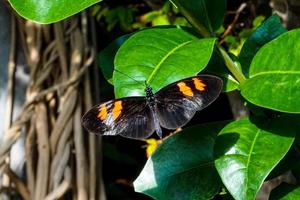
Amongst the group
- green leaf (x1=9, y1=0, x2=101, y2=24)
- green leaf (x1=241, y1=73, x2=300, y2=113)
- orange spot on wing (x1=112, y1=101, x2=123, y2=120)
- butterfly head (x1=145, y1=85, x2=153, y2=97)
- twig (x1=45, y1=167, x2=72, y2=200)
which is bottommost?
twig (x1=45, y1=167, x2=72, y2=200)

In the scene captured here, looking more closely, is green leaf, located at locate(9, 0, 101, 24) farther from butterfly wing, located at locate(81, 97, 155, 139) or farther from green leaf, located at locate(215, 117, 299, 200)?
green leaf, located at locate(215, 117, 299, 200)

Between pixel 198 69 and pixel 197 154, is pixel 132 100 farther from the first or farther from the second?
pixel 197 154

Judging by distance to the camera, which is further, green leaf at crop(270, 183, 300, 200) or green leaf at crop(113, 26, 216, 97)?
green leaf at crop(270, 183, 300, 200)

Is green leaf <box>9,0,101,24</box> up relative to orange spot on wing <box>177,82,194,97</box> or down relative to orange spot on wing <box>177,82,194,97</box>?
up

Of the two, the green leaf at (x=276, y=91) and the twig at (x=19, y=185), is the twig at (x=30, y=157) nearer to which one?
the twig at (x=19, y=185)

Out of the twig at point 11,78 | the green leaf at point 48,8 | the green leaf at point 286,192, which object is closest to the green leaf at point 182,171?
the green leaf at point 286,192

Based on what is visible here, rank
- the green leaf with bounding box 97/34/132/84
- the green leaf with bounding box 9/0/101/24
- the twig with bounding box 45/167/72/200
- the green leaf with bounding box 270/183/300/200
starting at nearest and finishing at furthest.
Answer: the green leaf with bounding box 9/0/101/24 < the green leaf with bounding box 270/183/300/200 < the green leaf with bounding box 97/34/132/84 < the twig with bounding box 45/167/72/200

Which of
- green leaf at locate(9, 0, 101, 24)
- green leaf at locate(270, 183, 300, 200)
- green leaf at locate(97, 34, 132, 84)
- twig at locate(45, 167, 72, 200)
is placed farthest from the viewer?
twig at locate(45, 167, 72, 200)

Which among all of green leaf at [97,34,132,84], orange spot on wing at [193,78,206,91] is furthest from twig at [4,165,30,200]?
orange spot on wing at [193,78,206,91]
